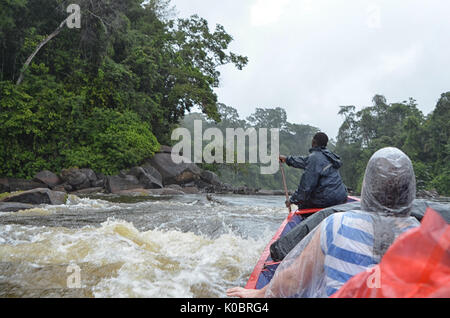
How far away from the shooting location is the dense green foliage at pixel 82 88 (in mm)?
13555

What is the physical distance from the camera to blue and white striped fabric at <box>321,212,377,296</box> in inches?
52.5

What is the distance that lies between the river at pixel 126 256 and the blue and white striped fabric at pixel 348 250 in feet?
→ 4.99

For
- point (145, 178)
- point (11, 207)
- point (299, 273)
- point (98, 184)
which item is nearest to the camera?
point (299, 273)

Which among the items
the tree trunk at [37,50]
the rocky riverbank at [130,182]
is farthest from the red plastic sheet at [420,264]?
the tree trunk at [37,50]

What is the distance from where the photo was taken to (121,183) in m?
13.7

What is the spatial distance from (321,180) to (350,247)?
104 inches

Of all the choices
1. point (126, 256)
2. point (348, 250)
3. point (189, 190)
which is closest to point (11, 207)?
point (126, 256)

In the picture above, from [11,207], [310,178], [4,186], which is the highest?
[310,178]

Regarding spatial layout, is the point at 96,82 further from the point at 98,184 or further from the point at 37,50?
the point at 98,184

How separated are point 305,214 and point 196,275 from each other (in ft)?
4.96

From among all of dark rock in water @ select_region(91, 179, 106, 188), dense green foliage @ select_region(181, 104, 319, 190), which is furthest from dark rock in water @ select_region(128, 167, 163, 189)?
dense green foliage @ select_region(181, 104, 319, 190)

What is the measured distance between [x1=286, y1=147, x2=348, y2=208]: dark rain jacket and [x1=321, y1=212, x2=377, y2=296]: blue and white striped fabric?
8.22 ft
